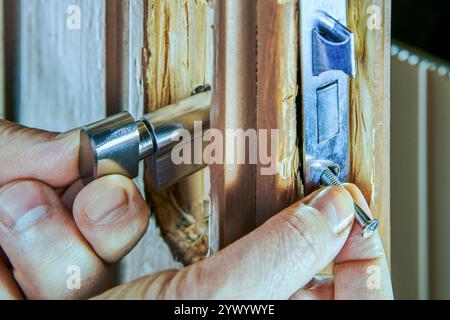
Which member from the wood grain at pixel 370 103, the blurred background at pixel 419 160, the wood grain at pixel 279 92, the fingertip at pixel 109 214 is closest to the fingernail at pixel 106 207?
the fingertip at pixel 109 214

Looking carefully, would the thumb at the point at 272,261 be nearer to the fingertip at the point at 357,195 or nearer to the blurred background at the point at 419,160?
the fingertip at the point at 357,195

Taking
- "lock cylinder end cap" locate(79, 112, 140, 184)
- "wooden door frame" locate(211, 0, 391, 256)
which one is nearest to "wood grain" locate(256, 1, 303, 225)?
"wooden door frame" locate(211, 0, 391, 256)

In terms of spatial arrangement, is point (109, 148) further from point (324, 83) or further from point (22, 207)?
point (324, 83)

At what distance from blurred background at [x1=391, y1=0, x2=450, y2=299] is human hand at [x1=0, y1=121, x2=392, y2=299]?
248 mm

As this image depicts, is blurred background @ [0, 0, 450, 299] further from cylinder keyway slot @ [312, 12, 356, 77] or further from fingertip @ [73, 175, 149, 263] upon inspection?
fingertip @ [73, 175, 149, 263]

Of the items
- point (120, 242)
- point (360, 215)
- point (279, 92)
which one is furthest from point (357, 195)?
point (120, 242)

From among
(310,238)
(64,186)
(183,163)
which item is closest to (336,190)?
(310,238)

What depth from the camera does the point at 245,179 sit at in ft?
1.62

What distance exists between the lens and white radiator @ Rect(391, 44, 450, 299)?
715 millimetres

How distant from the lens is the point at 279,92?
468 millimetres

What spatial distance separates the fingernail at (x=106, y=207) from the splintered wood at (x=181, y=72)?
0.05 m

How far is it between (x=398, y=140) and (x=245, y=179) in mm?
336

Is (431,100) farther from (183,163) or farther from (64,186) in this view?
(64,186)
